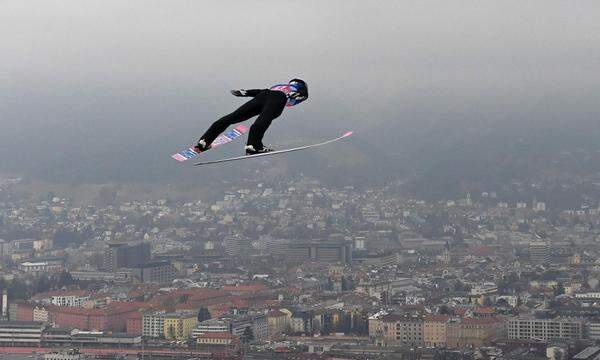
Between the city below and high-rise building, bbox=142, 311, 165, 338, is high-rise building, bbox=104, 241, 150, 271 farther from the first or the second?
high-rise building, bbox=142, 311, 165, 338

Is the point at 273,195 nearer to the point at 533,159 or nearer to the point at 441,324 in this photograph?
the point at 533,159

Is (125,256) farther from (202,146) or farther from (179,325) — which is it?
(202,146)

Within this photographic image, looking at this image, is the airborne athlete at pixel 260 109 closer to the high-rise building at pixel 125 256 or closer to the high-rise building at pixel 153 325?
the high-rise building at pixel 153 325

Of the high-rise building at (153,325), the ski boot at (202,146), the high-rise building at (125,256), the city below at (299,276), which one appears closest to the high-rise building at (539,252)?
the city below at (299,276)

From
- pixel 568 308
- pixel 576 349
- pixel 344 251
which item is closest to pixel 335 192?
pixel 344 251

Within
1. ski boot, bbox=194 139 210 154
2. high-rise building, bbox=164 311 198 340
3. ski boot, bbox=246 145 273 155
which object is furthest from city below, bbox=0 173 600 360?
ski boot, bbox=246 145 273 155

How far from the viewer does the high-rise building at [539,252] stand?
5334cm

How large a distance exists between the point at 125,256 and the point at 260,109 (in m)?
46.9

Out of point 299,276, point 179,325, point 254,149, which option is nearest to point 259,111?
point 254,149

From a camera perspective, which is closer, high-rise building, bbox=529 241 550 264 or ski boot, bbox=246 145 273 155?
ski boot, bbox=246 145 273 155

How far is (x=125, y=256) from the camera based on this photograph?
174 ft

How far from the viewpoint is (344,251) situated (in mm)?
54031

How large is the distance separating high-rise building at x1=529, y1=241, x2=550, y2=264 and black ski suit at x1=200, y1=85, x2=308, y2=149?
Result: 47.2 metres

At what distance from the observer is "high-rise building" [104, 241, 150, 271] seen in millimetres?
52438
